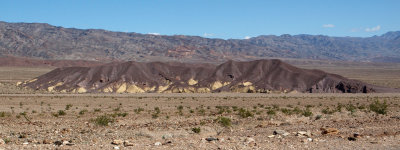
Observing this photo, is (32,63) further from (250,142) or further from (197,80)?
(250,142)

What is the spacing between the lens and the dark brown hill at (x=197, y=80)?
6185 centimetres

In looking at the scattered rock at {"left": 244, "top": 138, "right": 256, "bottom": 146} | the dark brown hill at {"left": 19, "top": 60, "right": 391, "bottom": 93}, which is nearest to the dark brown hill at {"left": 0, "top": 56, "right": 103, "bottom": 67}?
the dark brown hill at {"left": 19, "top": 60, "right": 391, "bottom": 93}

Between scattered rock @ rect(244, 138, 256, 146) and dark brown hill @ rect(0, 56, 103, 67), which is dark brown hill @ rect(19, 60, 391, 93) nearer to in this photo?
scattered rock @ rect(244, 138, 256, 146)

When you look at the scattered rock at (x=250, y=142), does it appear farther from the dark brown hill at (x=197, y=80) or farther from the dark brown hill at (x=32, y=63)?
the dark brown hill at (x=32, y=63)

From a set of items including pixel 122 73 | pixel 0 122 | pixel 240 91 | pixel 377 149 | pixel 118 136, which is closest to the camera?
pixel 377 149

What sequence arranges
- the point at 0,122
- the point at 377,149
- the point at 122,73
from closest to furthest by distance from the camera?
the point at 377,149 < the point at 0,122 < the point at 122,73

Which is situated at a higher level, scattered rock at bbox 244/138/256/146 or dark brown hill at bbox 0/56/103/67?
scattered rock at bbox 244/138/256/146

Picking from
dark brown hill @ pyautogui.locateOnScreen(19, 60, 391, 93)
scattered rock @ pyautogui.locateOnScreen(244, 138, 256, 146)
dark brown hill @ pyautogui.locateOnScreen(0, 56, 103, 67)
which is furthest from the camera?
dark brown hill @ pyautogui.locateOnScreen(0, 56, 103, 67)

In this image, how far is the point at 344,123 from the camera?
1834 cm

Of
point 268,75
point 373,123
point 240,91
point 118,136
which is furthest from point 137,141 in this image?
point 268,75

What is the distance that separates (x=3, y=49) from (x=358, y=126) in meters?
204

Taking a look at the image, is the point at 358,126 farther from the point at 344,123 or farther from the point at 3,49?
the point at 3,49

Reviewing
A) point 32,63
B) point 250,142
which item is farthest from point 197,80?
point 32,63

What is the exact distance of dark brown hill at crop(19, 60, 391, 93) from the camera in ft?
203
